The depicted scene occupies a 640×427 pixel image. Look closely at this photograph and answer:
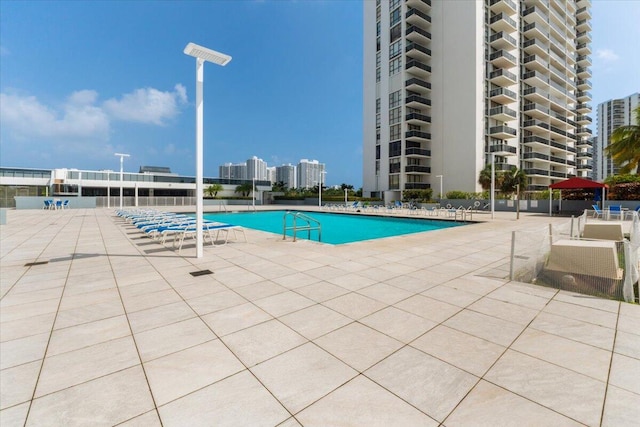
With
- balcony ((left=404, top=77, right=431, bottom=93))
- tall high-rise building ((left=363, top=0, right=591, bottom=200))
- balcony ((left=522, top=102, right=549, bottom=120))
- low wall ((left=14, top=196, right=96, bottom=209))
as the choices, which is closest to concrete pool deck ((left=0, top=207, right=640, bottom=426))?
low wall ((left=14, top=196, right=96, bottom=209))

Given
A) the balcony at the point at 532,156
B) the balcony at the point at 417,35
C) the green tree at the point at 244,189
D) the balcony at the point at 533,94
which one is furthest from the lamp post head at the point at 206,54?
the balcony at the point at 533,94

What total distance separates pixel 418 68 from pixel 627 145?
25875 mm

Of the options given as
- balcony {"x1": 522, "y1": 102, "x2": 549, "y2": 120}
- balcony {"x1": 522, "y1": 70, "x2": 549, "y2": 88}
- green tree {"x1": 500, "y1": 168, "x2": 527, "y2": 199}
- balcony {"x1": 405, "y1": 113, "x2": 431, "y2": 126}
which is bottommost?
green tree {"x1": 500, "y1": 168, "x2": 527, "y2": 199}

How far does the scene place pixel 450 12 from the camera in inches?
1453

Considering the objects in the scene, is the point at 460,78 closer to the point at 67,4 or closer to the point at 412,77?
the point at 412,77

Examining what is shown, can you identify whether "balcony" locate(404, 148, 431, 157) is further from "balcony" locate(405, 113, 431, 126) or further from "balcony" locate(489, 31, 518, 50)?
"balcony" locate(489, 31, 518, 50)

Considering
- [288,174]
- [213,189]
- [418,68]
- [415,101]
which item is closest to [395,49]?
[418,68]

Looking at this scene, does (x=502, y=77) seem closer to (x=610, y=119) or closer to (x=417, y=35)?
(x=417, y=35)

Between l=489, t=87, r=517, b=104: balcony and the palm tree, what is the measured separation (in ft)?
65.6

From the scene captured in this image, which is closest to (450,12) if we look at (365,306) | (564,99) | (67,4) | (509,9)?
(509,9)

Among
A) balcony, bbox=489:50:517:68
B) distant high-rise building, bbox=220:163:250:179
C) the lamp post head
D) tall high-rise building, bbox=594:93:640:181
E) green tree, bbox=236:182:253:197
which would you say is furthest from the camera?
distant high-rise building, bbox=220:163:250:179

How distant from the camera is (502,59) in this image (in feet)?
116

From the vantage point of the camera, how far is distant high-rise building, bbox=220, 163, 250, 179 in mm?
111688

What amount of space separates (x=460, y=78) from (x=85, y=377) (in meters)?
43.0
